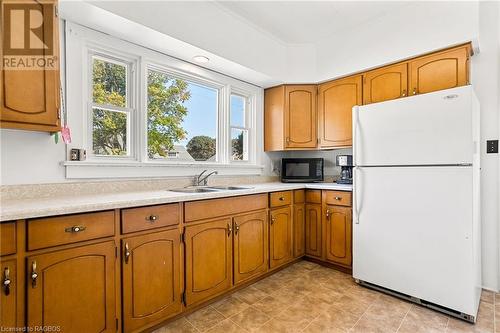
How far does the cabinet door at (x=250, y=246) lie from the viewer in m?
2.21

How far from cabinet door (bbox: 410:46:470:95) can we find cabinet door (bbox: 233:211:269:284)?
6.25 ft

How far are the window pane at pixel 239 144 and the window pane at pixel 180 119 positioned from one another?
314mm

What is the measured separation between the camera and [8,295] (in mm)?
1128

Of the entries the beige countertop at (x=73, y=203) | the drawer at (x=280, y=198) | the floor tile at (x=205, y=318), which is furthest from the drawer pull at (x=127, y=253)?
the drawer at (x=280, y=198)

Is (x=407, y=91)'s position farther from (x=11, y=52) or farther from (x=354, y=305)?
(x=11, y=52)

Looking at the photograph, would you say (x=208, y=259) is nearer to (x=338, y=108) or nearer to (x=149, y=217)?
(x=149, y=217)

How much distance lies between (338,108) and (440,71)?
993mm

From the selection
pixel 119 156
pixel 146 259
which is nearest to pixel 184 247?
pixel 146 259

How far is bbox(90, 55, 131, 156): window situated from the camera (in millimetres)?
2057

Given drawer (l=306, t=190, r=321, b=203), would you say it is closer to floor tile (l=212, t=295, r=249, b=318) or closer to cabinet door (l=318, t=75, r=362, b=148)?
cabinet door (l=318, t=75, r=362, b=148)

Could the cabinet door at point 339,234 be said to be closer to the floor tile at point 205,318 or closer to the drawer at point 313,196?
the drawer at point 313,196

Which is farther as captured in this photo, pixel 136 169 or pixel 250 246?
pixel 250 246

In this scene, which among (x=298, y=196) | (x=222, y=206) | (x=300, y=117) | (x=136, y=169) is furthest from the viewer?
(x=300, y=117)

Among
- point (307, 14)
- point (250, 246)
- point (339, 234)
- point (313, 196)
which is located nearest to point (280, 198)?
point (313, 196)
